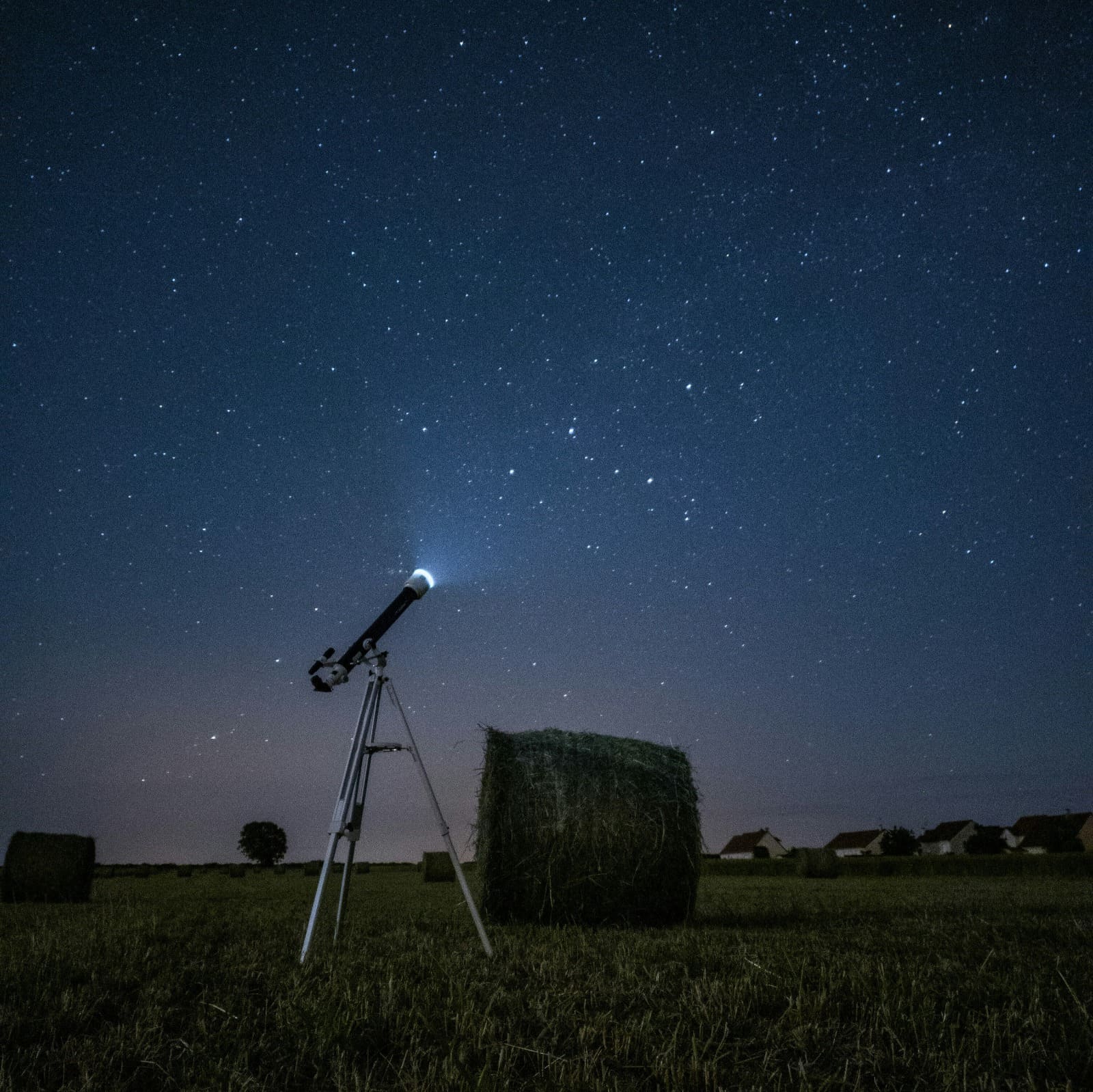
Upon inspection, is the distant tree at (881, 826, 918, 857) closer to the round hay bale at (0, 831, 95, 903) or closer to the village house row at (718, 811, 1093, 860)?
the village house row at (718, 811, 1093, 860)

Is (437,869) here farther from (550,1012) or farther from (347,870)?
(550,1012)

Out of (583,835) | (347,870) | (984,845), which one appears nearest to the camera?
(347,870)

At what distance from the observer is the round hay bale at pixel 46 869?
12.9 metres

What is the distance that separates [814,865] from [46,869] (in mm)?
27388

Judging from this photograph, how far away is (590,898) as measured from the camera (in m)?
7.23

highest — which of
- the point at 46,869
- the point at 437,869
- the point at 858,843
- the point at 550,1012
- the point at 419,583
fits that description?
the point at 419,583

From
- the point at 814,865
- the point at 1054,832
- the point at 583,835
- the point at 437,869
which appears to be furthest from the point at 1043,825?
the point at 583,835

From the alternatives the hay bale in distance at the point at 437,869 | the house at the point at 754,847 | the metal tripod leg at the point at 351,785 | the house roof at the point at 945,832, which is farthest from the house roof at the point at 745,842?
the metal tripod leg at the point at 351,785

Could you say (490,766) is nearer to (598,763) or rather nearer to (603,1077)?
(598,763)

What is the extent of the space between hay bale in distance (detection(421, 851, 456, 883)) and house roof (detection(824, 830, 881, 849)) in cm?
7676

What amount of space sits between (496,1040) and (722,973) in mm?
1831

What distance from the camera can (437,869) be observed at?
71.9ft

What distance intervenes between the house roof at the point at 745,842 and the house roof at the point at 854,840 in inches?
311

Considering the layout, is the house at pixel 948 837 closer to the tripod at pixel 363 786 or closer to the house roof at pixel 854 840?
the house roof at pixel 854 840
